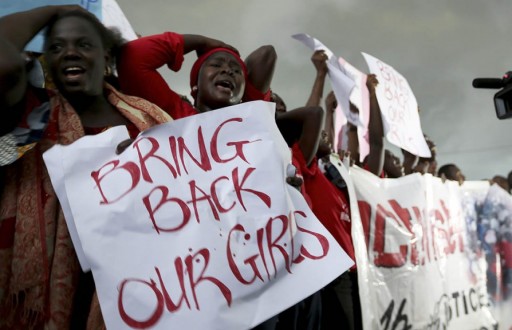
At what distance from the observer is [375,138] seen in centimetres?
333

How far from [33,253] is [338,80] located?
8.23 ft

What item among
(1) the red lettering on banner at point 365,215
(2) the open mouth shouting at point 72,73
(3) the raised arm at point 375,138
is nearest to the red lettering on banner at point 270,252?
(2) the open mouth shouting at point 72,73

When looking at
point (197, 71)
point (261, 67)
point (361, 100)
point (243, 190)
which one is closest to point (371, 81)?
point (361, 100)

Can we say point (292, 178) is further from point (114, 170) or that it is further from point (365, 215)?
point (365, 215)

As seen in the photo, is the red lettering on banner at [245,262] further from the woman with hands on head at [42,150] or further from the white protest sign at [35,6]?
the white protest sign at [35,6]

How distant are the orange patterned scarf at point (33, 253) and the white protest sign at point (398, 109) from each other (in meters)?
2.46

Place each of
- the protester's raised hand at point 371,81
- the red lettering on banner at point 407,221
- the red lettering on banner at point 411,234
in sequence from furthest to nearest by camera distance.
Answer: the protester's raised hand at point 371,81
the red lettering on banner at point 407,221
the red lettering on banner at point 411,234

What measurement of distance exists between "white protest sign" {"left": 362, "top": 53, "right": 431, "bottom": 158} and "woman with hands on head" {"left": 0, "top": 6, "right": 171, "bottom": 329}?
2282mm

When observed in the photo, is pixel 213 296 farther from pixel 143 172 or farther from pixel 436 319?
pixel 436 319

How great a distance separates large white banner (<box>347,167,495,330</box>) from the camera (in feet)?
9.29

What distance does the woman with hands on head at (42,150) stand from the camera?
1.16 meters

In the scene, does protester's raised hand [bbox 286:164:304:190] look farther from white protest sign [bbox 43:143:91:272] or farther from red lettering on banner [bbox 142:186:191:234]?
white protest sign [bbox 43:143:91:272]

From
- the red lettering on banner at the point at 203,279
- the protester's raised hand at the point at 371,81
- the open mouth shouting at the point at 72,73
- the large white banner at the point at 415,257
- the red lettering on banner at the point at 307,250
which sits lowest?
the large white banner at the point at 415,257

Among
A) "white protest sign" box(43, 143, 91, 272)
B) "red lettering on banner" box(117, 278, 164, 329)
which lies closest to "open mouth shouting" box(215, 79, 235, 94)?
"white protest sign" box(43, 143, 91, 272)
